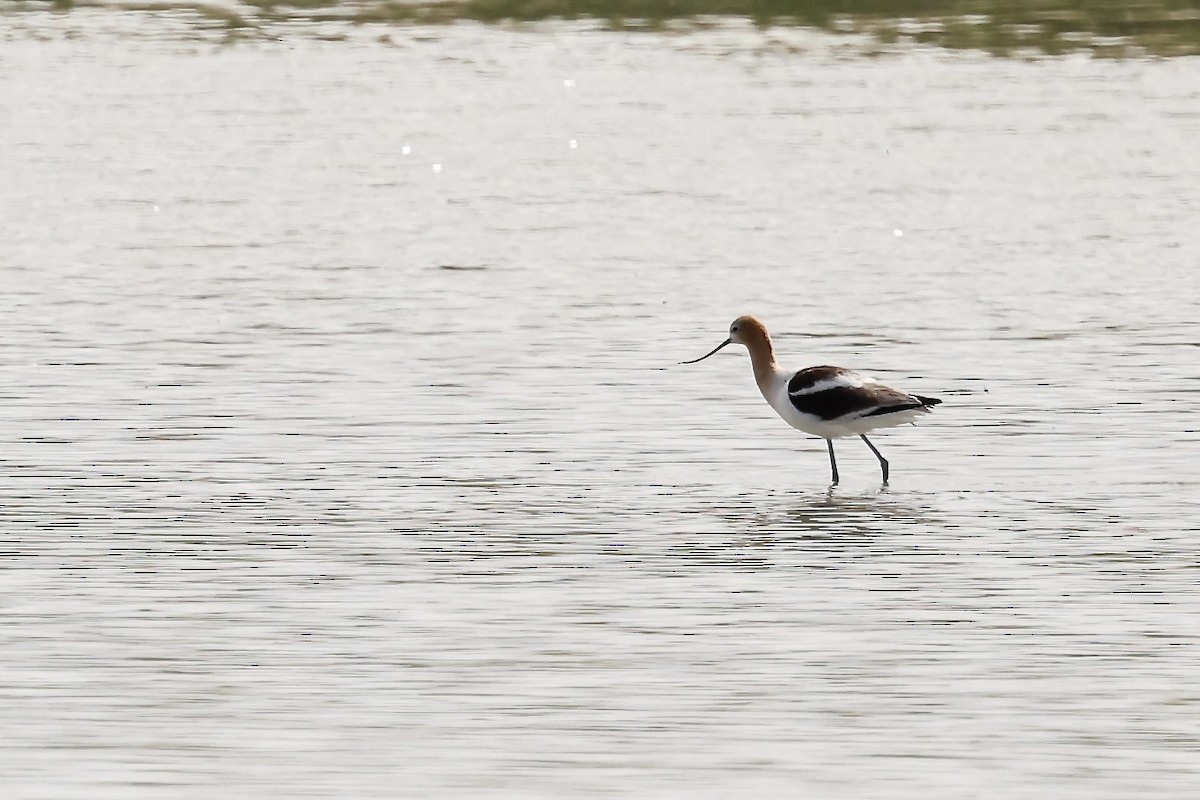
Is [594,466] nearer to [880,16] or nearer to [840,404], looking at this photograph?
[840,404]

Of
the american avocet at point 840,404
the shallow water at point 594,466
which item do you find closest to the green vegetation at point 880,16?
the shallow water at point 594,466

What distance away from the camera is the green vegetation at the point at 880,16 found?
41250 mm

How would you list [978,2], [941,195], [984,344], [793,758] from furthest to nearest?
[978,2], [941,195], [984,344], [793,758]

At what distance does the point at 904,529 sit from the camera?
12.7 meters

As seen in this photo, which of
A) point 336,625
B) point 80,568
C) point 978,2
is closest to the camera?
point 336,625

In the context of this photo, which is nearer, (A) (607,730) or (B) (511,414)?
(A) (607,730)

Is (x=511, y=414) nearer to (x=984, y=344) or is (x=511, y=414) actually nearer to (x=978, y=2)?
(x=984, y=344)

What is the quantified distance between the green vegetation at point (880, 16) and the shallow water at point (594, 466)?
29.2ft

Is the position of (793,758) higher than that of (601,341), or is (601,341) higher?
(793,758)

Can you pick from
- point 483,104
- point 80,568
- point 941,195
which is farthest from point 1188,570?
point 483,104

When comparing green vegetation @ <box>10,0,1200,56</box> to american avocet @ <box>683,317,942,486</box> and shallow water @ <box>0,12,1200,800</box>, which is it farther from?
american avocet @ <box>683,317,942,486</box>

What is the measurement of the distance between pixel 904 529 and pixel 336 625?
3.30 meters

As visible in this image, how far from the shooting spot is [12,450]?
14.5 meters

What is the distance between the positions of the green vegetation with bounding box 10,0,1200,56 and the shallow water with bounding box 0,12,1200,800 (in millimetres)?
8902
